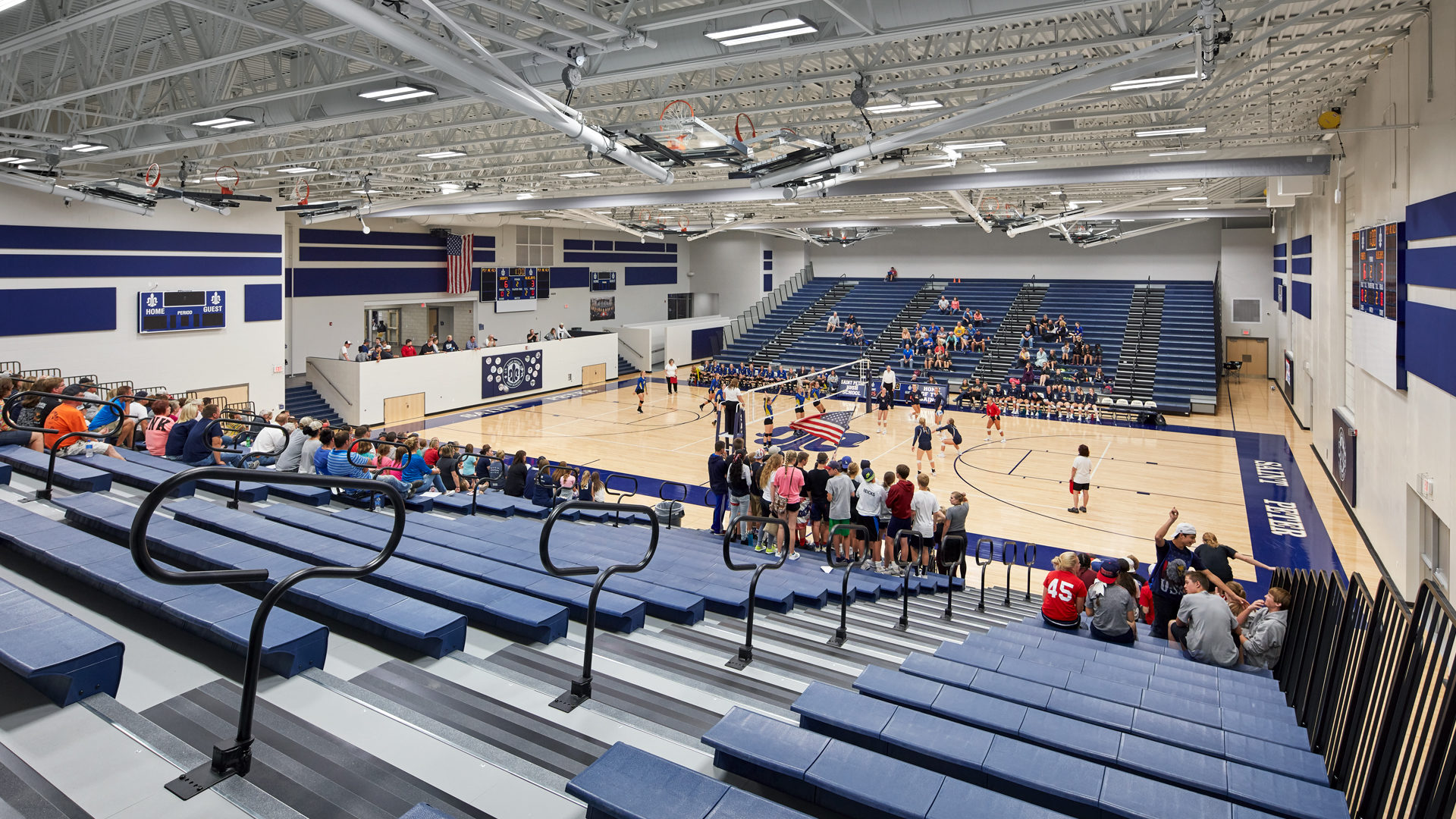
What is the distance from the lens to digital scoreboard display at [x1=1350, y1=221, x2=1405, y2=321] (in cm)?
1127

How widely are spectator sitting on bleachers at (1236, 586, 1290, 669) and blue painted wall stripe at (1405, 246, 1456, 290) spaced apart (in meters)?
4.58

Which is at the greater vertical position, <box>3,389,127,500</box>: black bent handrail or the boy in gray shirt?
<box>3,389,127,500</box>: black bent handrail

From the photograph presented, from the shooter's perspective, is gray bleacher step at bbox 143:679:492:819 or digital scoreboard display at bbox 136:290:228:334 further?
digital scoreboard display at bbox 136:290:228:334

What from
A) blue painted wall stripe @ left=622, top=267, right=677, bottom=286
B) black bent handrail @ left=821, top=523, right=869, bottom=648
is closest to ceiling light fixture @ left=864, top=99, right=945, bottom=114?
black bent handrail @ left=821, top=523, right=869, bottom=648

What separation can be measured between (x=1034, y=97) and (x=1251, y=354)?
102 ft

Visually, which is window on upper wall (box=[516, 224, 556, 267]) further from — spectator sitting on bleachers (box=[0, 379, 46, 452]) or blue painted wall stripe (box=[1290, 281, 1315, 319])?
spectator sitting on bleachers (box=[0, 379, 46, 452])

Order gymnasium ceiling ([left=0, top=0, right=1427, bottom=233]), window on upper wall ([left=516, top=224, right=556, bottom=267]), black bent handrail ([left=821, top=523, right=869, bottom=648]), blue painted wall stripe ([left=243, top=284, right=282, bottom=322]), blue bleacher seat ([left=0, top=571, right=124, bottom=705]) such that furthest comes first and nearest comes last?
window on upper wall ([left=516, top=224, right=556, bottom=267]) < blue painted wall stripe ([left=243, top=284, right=282, bottom=322]) < gymnasium ceiling ([left=0, top=0, right=1427, bottom=233]) < black bent handrail ([left=821, top=523, right=869, bottom=648]) < blue bleacher seat ([left=0, top=571, right=124, bottom=705])

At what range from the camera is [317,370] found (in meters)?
26.9

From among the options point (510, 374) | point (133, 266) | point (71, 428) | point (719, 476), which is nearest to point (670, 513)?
point (719, 476)

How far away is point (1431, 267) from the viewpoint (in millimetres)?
9766

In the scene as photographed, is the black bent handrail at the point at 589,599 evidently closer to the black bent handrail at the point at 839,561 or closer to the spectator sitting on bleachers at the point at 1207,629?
the black bent handrail at the point at 839,561

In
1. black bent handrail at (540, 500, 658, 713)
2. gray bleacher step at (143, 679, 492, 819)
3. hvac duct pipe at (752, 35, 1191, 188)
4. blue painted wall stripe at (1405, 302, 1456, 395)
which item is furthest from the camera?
blue painted wall stripe at (1405, 302, 1456, 395)

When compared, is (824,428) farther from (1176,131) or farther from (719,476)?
(1176,131)

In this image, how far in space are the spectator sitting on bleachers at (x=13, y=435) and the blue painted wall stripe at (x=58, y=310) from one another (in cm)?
1381
